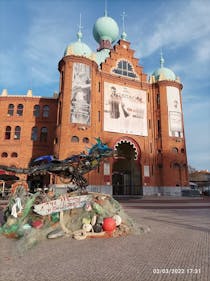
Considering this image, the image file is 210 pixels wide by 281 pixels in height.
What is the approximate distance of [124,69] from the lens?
3719 cm

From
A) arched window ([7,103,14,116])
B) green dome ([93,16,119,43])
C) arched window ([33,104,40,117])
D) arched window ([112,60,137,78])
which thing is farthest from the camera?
green dome ([93,16,119,43])

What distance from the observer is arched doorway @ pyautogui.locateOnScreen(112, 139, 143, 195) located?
34.3 m

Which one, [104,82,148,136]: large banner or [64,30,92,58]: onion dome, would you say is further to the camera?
[104,82,148,136]: large banner

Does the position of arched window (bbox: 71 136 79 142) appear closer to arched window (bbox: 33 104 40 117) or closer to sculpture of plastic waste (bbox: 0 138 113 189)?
arched window (bbox: 33 104 40 117)

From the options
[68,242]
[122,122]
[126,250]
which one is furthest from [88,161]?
[122,122]

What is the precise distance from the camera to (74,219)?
8258 millimetres

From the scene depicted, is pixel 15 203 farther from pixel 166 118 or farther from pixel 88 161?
pixel 166 118

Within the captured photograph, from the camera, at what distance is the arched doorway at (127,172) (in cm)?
3428

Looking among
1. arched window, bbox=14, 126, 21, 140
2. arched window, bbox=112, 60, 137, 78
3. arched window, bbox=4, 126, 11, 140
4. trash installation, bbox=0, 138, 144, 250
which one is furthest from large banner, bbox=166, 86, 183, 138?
trash installation, bbox=0, 138, 144, 250

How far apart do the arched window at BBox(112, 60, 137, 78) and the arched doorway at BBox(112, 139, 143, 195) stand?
1238 centimetres

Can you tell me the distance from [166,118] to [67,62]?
18927mm

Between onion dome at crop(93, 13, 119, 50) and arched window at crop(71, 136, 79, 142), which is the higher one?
onion dome at crop(93, 13, 119, 50)

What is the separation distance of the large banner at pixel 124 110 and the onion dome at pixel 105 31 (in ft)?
42.1

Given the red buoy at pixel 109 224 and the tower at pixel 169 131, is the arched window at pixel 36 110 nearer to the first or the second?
the tower at pixel 169 131
